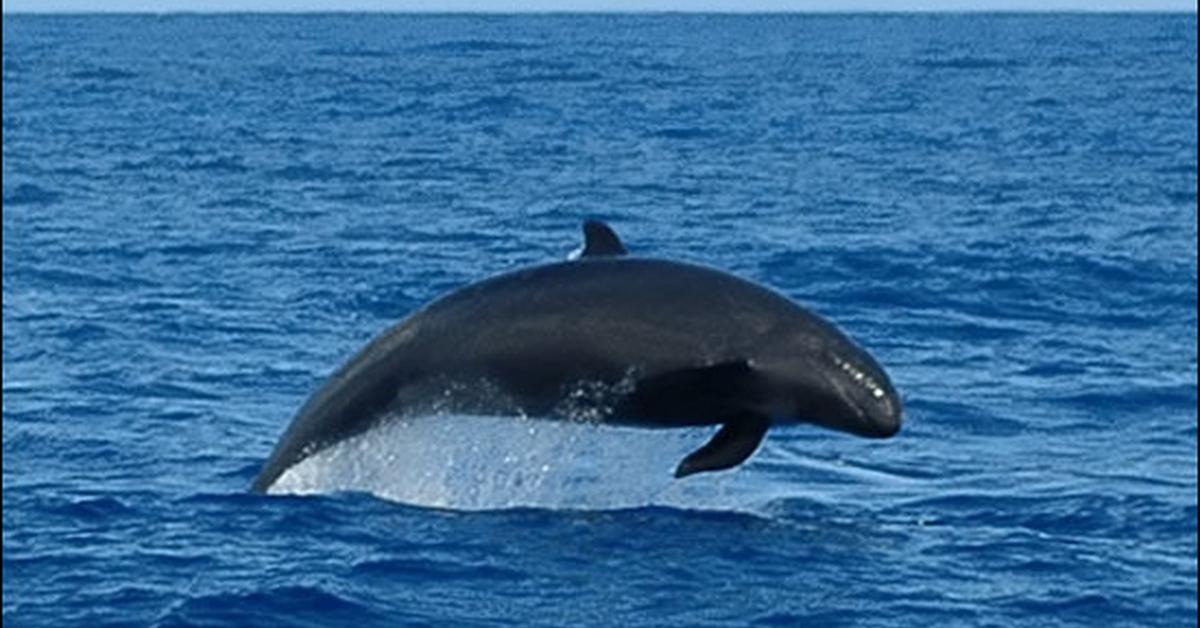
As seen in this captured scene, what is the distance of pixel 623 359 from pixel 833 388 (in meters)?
1.56

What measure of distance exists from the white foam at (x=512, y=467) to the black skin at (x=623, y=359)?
0.39 meters

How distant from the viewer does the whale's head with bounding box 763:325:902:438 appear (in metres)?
18.2

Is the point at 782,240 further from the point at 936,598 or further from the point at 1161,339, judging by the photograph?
the point at 936,598

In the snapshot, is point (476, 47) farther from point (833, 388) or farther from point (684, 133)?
point (833, 388)

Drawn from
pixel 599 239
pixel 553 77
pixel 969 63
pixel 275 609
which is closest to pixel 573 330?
pixel 599 239

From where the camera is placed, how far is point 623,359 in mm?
17828

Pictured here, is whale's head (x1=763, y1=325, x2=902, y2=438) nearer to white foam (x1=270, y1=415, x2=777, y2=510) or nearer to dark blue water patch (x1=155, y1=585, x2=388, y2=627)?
white foam (x1=270, y1=415, x2=777, y2=510)

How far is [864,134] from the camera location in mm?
74938

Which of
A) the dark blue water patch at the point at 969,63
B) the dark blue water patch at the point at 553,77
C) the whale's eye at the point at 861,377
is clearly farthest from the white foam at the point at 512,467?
the dark blue water patch at the point at 969,63

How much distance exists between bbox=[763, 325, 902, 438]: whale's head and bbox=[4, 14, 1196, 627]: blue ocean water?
48.6 inches

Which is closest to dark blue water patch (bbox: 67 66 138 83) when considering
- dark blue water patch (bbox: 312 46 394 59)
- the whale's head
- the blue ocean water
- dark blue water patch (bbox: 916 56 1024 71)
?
dark blue water patch (bbox: 312 46 394 59)

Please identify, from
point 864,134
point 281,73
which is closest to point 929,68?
point 281,73

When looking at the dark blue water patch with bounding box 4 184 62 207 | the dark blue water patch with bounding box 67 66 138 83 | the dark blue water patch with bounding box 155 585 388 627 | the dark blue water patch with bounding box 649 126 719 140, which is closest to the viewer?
the dark blue water patch with bounding box 155 585 388 627

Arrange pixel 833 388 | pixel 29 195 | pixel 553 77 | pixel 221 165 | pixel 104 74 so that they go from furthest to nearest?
pixel 104 74 < pixel 553 77 < pixel 221 165 < pixel 29 195 < pixel 833 388
